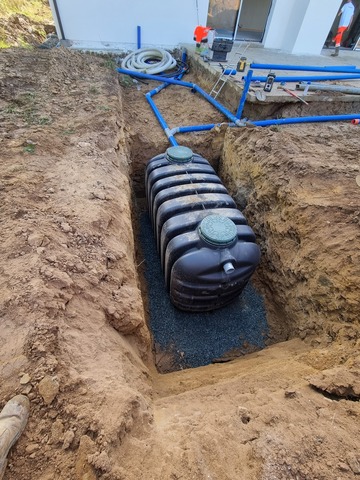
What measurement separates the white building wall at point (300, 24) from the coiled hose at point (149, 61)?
297 cm

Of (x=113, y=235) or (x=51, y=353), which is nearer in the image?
(x=51, y=353)

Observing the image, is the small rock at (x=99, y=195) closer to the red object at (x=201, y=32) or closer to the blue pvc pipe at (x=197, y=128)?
the blue pvc pipe at (x=197, y=128)

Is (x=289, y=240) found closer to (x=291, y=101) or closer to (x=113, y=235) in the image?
(x=113, y=235)

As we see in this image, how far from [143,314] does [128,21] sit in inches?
295

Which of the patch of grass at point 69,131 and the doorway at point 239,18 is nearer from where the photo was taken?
the patch of grass at point 69,131

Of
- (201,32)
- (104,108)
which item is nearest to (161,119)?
(104,108)

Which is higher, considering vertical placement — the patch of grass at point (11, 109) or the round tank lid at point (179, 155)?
the patch of grass at point (11, 109)

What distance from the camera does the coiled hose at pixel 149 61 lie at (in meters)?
6.11

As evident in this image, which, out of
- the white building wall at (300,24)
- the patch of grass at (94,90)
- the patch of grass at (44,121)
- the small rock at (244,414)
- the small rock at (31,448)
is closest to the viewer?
the small rock at (31,448)

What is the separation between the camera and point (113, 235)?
2.37m

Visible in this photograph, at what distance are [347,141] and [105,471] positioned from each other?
15.2 ft

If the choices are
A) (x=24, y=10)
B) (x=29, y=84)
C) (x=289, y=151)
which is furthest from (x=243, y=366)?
(x=24, y=10)

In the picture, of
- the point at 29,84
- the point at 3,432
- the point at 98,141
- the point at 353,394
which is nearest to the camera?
the point at 3,432

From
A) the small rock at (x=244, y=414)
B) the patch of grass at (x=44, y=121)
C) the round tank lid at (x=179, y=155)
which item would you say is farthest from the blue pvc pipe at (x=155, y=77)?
the small rock at (x=244, y=414)
